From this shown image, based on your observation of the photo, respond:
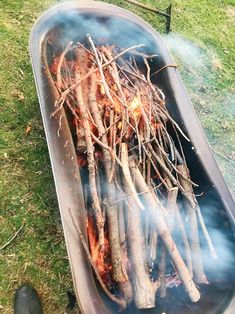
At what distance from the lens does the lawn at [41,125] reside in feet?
11.3

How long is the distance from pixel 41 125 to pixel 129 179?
172cm

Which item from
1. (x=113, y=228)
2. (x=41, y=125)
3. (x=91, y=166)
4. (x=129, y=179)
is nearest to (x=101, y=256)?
(x=113, y=228)

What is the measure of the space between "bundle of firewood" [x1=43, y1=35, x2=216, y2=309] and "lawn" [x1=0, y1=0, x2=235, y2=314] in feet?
2.28

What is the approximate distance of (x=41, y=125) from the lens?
441cm

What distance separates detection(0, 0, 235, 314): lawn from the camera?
11.3 ft

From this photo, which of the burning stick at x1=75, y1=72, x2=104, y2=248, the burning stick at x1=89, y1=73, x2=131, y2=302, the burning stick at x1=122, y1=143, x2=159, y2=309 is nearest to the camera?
the burning stick at x1=122, y1=143, x2=159, y2=309

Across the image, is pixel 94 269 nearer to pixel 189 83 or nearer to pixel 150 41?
pixel 150 41

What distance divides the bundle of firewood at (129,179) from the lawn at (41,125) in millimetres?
696

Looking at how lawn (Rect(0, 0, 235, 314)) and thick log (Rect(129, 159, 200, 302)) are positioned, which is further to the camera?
lawn (Rect(0, 0, 235, 314))

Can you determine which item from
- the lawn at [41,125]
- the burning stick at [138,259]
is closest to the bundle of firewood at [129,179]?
the burning stick at [138,259]

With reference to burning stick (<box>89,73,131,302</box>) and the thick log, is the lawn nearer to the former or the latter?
burning stick (<box>89,73,131,302</box>)

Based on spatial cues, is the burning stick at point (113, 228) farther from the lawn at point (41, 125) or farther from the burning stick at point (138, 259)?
the lawn at point (41, 125)

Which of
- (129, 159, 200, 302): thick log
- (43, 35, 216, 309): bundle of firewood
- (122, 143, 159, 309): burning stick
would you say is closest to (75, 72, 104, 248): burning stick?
(43, 35, 216, 309): bundle of firewood

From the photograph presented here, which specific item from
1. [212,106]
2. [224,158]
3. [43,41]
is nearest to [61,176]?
[43,41]
